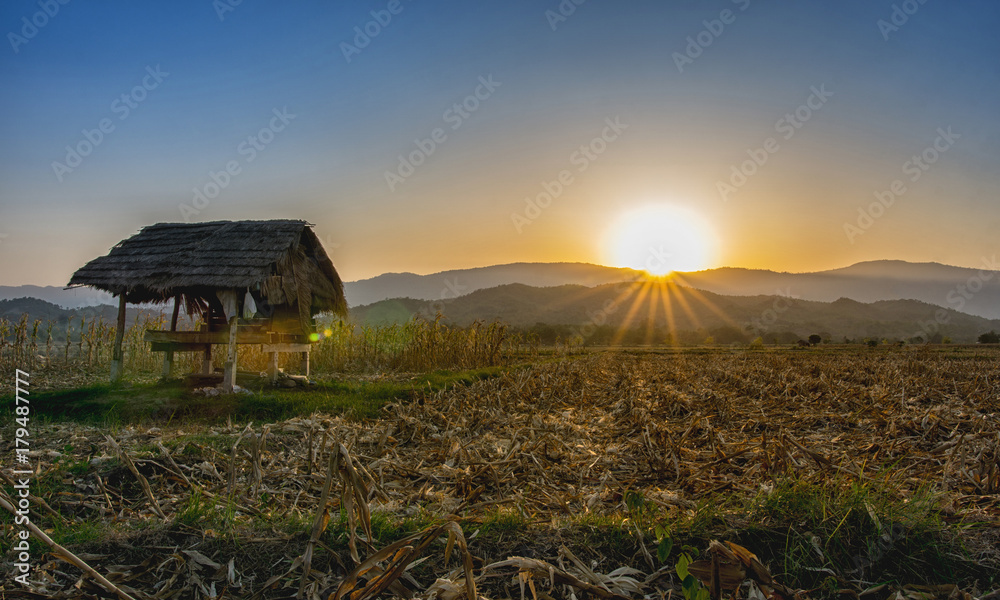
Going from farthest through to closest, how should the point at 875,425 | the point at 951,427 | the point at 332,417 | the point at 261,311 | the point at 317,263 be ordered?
1. the point at 317,263
2. the point at 261,311
3. the point at 332,417
4. the point at 875,425
5. the point at 951,427

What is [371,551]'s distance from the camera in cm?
239

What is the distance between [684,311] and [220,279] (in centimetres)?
9842

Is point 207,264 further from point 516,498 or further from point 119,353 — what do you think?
point 516,498

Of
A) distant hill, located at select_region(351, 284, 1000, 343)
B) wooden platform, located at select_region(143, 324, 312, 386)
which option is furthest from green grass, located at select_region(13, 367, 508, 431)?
distant hill, located at select_region(351, 284, 1000, 343)

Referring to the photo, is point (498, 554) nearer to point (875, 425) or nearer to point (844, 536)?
point (844, 536)

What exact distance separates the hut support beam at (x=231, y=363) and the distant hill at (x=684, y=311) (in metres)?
70.0

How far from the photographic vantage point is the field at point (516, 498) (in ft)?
7.72

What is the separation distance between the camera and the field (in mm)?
2354

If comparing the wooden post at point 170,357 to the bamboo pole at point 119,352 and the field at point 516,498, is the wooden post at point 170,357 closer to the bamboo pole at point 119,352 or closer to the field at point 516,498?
the bamboo pole at point 119,352

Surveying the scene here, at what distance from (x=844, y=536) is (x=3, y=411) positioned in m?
12.1

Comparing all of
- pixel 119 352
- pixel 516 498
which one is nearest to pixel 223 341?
pixel 119 352

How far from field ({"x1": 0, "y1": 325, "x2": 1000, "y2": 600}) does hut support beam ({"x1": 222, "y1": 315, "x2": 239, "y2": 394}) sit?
3.14 ft

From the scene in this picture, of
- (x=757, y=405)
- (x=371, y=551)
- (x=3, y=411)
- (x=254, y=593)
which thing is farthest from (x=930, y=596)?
(x=3, y=411)

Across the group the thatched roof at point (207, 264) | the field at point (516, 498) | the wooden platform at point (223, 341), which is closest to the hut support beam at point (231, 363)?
the wooden platform at point (223, 341)
